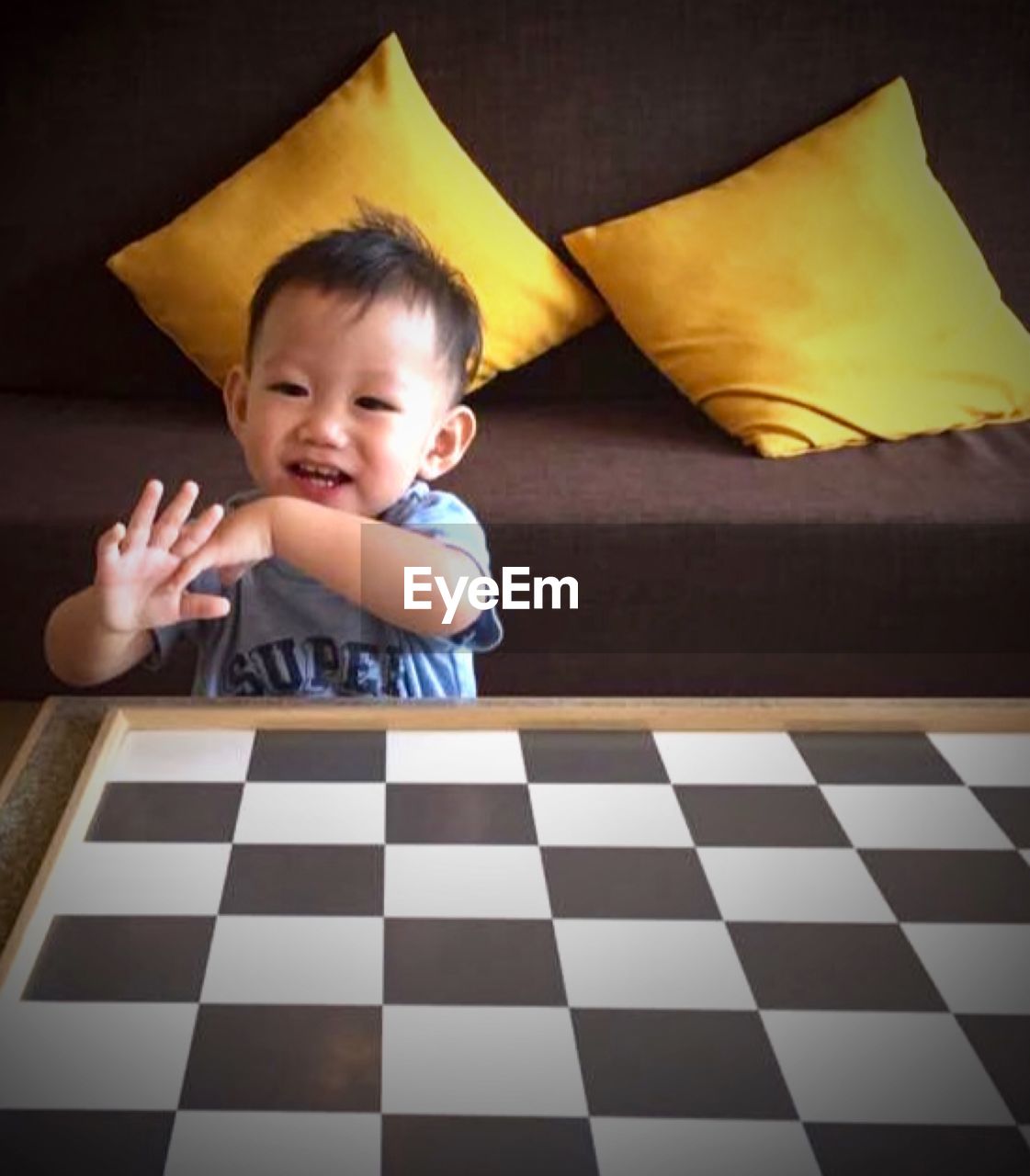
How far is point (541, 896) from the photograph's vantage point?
0.93 m

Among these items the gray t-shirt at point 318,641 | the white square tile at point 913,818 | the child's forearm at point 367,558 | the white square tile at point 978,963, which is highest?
the child's forearm at point 367,558

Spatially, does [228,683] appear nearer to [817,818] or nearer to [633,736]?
[633,736]

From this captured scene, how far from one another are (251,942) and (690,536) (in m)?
1.13

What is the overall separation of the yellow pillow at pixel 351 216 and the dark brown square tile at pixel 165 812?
1.24 meters

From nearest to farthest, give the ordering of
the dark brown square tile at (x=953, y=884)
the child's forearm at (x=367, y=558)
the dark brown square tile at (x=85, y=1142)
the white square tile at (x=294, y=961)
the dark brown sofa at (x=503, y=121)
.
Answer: the dark brown square tile at (x=85, y=1142), the white square tile at (x=294, y=961), the dark brown square tile at (x=953, y=884), the child's forearm at (x=367, y=558), the dark brown sofa at (x=503, y=121)

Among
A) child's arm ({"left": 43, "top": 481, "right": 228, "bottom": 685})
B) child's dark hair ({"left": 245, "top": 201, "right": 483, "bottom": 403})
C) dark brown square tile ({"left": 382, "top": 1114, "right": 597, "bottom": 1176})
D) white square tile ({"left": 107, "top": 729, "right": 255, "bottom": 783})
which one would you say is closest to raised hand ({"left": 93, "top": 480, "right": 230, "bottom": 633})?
child's arm ({"left": 43, "top": 481, "right": 228, "bottom": 685})

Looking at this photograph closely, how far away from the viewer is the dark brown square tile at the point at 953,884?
925mm

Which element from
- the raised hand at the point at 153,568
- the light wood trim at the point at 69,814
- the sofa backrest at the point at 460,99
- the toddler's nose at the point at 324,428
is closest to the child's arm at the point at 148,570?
the raised hand at the point at 153,568

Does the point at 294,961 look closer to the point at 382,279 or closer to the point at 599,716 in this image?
the point at 599,716

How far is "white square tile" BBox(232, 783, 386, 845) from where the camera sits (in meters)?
1.00

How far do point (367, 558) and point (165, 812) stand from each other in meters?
0.43

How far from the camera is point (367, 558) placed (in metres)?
1.41

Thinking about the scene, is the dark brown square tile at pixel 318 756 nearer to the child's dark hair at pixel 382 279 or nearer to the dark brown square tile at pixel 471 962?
the dark brown square tile at pixel 471 962

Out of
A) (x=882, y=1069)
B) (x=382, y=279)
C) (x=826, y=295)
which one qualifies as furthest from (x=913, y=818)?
(x=826, y=295)
